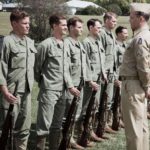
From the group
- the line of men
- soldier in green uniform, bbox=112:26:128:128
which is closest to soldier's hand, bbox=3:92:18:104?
the line of men

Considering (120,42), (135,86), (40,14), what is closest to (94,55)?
(120,42)

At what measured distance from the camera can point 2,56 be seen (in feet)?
20.2

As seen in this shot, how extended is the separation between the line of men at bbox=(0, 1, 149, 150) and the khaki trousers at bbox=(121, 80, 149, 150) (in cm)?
3

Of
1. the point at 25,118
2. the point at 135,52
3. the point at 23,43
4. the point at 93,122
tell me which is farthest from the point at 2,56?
the point at 93,122

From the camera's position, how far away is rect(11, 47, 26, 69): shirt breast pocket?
20.4ft

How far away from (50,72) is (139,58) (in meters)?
1.29

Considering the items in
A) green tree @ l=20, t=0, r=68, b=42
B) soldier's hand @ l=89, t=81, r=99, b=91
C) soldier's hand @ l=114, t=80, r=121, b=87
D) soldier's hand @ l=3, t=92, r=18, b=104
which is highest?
soldier's hand @ l=3, t=92, r=18, b=104

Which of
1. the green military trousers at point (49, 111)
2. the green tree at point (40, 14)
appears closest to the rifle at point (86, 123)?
the green military trousers at point (49, 111)

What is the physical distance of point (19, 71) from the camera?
20.7 feet

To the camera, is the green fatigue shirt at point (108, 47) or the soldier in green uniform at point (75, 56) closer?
the soldier in green uniform at point (75, 56)

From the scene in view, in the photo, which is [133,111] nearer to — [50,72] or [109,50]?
[50,72]

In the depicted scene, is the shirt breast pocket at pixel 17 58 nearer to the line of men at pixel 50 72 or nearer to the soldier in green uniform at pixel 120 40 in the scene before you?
the line of men at pixel 50 72

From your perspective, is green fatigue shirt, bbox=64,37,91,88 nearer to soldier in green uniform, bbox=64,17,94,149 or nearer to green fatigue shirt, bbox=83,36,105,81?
soldier in green uniform, bbox=64,17,94,149

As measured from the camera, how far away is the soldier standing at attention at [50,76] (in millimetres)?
6840
